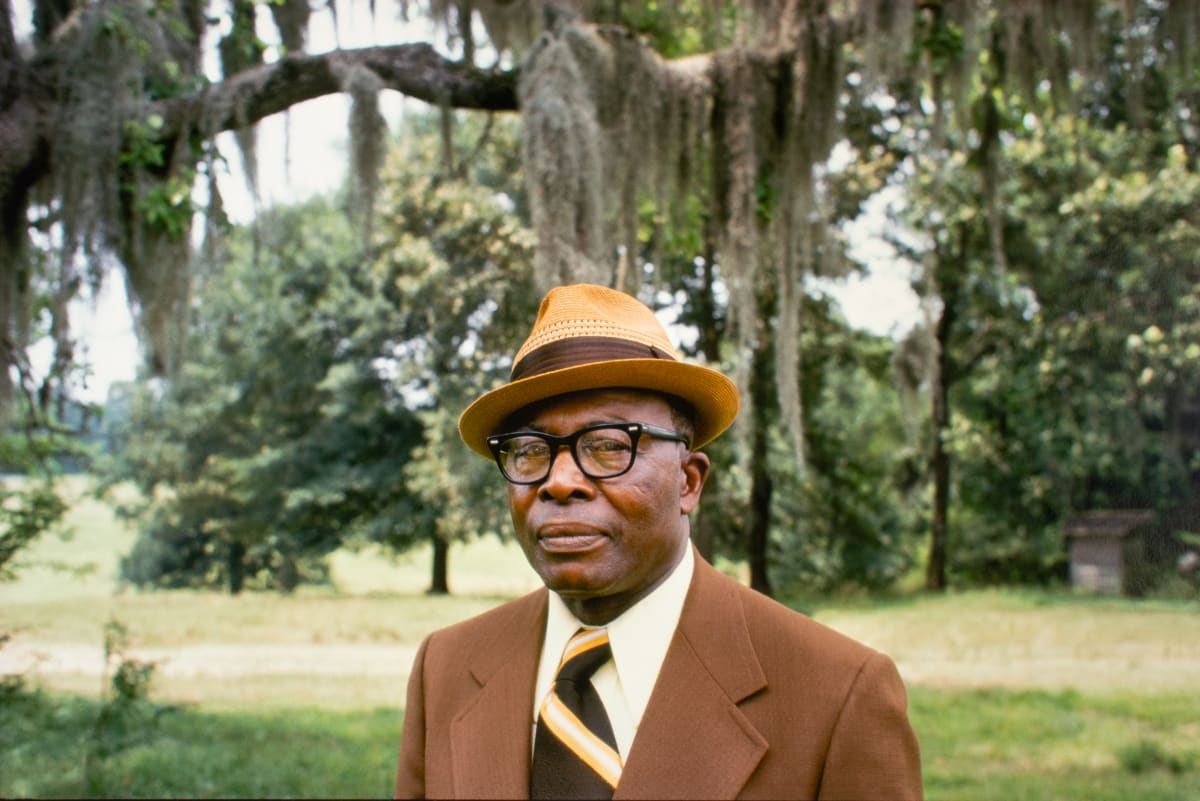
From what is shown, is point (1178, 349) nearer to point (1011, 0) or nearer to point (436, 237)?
point (1011, 0)

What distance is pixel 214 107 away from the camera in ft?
14.1

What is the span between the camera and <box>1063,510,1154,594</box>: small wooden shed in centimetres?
1775

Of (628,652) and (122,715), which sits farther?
(122,715)

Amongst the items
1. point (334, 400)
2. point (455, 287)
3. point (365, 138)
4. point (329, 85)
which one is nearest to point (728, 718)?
point (329, 85)

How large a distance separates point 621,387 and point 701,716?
41 centimetres

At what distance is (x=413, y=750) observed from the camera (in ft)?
4.57

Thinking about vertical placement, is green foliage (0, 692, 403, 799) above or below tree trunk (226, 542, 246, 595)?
above

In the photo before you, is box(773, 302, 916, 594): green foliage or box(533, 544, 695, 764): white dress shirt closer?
box(533, 544, 695, 764): white dress shirt

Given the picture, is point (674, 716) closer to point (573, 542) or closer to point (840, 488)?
point (573, 542)

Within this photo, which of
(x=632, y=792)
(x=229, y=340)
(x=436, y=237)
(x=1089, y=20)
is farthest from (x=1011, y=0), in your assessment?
(x=229, y=340)

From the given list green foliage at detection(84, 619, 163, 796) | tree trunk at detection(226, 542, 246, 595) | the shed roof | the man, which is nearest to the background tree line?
the shed roof

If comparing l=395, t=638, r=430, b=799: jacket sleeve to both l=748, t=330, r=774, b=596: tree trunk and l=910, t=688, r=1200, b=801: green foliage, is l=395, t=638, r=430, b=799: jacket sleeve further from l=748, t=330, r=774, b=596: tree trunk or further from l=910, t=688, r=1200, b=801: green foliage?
l=748, t=330, r=774, b=596: tree trunk

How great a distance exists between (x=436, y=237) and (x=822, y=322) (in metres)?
6.59

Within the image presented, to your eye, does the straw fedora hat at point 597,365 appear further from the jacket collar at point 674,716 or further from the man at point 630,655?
the jacket collar at point 674,716
